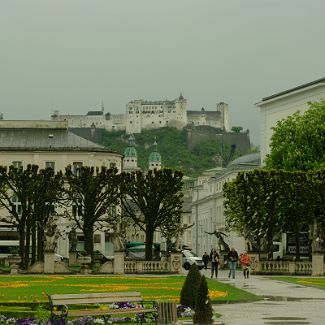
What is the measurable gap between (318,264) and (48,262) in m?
19.0

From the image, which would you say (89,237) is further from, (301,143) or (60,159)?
(60,159)

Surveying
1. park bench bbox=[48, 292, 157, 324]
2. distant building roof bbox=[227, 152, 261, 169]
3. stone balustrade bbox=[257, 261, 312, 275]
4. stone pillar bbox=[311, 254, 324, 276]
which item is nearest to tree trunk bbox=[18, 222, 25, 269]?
stone balustrade bbox=[257, 261, 312, 275]

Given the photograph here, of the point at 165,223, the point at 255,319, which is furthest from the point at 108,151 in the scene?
the point at 255,319

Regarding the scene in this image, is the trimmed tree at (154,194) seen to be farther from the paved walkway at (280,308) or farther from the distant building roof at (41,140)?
the distant building roof at (41,140)

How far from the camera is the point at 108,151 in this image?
121m

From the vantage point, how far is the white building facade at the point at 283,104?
118 m

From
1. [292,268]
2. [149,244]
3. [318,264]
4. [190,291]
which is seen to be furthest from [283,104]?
[190,291]

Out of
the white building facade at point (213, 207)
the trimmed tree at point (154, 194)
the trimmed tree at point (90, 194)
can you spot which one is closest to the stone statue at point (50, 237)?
the trimmed tree at point (90, 194)

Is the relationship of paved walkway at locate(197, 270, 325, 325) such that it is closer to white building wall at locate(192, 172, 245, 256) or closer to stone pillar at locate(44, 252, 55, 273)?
stone pillar at locate(44, 252, 55, 273)

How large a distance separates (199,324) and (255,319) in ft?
11.7

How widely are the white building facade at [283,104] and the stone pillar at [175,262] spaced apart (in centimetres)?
4350

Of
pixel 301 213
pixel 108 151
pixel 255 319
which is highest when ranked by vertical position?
pixel 108 151

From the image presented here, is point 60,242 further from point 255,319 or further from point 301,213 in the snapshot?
point 255,319

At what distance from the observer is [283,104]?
4985 inches
